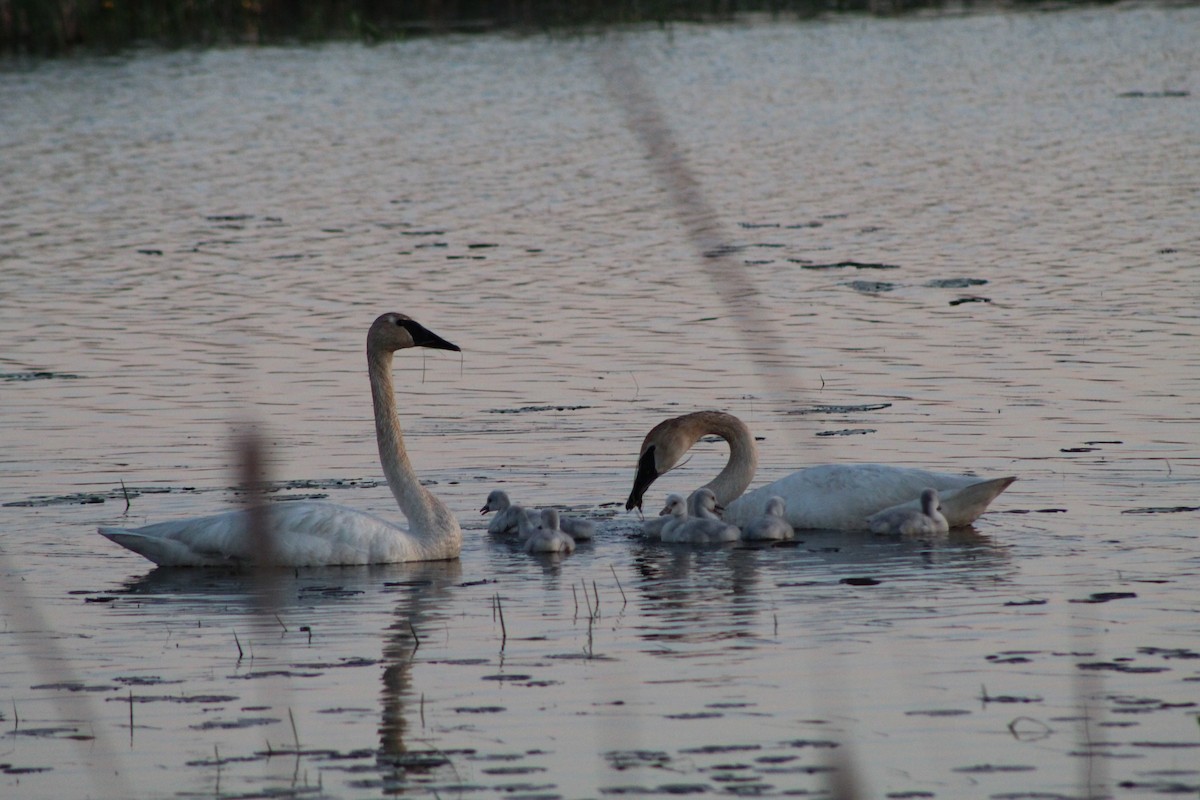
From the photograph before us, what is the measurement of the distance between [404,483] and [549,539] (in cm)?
74

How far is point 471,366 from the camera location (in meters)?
14.1

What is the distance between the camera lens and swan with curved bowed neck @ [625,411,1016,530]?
9617 millimetres

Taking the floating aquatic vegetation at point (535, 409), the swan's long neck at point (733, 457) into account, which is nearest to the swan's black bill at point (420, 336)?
the swan's long neck at point (733, 457)

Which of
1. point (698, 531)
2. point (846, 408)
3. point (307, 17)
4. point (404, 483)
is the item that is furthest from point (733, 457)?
point (307, 17)

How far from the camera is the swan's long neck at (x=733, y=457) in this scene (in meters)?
10.5

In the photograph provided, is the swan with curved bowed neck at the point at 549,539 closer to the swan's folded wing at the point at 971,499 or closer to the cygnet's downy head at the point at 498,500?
the cygnet's downy head at the point at 498,500

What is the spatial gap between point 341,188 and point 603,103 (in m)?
8.67

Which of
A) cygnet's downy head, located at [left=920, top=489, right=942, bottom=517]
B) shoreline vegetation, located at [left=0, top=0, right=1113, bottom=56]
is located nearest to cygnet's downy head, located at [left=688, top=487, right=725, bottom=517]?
cygnet's downy head, located at [left=920, top=489, right=942, bottom=517]

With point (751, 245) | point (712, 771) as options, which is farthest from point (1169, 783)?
point (751, 245)

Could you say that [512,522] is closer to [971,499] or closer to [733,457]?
[733,457]

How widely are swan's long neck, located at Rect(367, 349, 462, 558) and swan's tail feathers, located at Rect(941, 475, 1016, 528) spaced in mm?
2238

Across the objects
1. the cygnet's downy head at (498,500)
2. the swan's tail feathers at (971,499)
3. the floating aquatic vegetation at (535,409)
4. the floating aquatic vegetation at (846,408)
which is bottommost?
the floating aquatic vegetation at (535,409)

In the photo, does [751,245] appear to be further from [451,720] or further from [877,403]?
[451,720]

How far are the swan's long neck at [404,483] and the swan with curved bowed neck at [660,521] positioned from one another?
995mm
